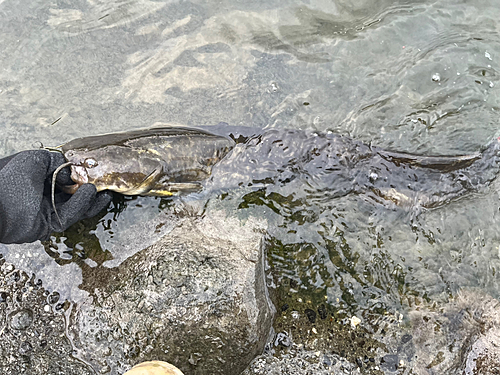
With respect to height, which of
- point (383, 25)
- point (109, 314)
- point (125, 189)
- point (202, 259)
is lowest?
point (109, 314)

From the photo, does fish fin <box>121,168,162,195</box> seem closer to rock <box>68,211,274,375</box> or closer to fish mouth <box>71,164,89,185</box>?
fish mouth <box>71,164,89,185</box>

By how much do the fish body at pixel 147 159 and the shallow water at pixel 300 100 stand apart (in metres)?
0.25

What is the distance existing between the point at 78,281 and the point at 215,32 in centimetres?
312

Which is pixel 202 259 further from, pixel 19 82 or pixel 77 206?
pixel 19 82

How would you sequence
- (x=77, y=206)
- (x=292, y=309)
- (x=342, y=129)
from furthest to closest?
(x=342, y=129)
(x=292, y=309)
(x=77, y=206)

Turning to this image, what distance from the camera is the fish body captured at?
330 cm

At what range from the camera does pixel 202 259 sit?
3.35 m

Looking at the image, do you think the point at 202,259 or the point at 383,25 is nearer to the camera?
the point at 202,259

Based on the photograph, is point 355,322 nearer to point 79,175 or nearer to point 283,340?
point 283,340

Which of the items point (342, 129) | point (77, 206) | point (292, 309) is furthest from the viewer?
point (342, 129)

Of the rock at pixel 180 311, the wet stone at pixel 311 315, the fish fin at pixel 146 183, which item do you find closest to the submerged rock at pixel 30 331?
the rock at pixel 180 311

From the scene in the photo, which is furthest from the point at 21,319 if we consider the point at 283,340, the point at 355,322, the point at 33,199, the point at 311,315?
the point at 355,322

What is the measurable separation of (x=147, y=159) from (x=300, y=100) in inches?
71.8

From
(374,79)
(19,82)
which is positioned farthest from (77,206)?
(374,79)
